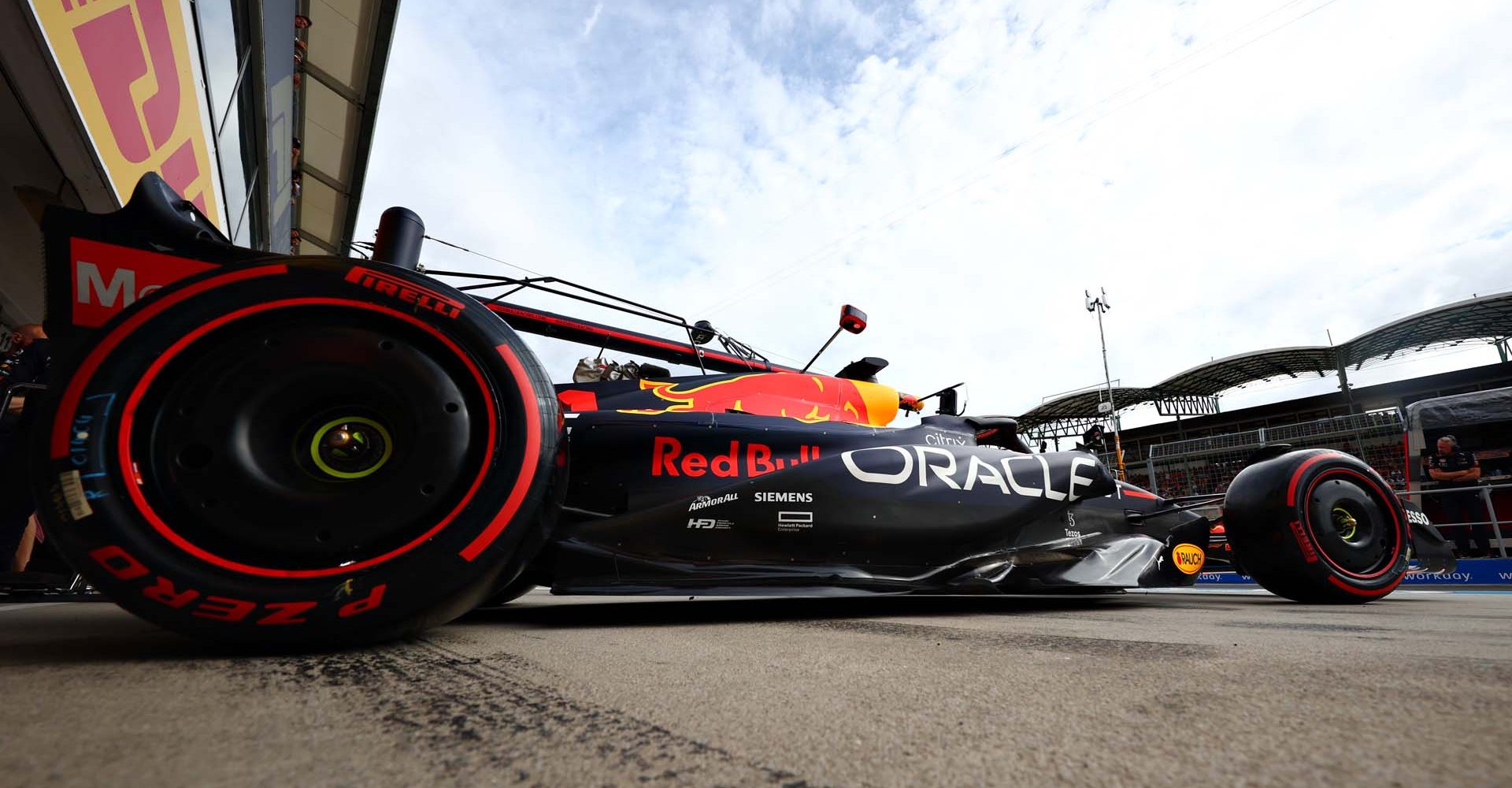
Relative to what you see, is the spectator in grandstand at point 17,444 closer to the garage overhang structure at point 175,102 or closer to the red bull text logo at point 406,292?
the garage overhang structure at point 175,102

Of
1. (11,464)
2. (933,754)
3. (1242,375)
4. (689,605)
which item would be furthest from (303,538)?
(1242,375)

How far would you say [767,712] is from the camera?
2.34 ft

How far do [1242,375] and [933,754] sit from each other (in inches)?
1429

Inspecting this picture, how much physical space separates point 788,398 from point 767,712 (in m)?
2.01

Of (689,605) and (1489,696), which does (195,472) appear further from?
(1489,696)

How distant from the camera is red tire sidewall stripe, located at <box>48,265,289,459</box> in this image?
105 cm

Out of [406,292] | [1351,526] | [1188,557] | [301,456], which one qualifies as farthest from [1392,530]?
[301,456]

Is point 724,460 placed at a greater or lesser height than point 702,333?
lesser

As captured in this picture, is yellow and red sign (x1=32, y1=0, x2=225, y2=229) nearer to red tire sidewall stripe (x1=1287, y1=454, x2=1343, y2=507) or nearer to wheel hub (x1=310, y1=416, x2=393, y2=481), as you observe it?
wheel hub (x1=310, y1=416, x2=393, y2=481)

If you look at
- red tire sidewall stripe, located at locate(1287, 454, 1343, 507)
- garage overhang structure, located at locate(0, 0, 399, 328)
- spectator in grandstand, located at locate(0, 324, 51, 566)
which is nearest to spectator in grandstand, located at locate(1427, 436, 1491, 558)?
red tire sidewall stripe, located at locate(1287, 454, 1343, 507)

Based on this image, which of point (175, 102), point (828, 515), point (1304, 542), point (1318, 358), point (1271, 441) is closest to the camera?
point (828, 515)

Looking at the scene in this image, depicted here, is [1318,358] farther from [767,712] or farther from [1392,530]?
[767,712]

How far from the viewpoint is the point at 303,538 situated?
1.12 metres

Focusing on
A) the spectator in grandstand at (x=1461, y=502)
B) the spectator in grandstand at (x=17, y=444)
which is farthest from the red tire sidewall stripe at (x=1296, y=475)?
the spectator in grandstand at (x=1461, y=502)
